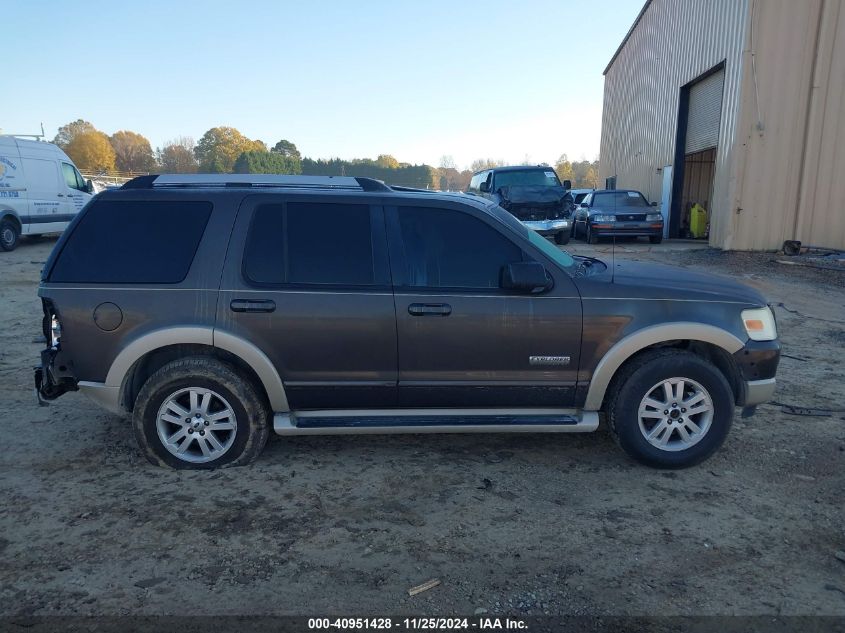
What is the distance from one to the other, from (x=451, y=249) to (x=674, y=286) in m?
1.49

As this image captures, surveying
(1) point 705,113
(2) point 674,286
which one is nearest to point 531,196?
(1) point 705,113

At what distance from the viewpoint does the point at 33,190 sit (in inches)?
657

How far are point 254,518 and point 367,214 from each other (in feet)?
6.51

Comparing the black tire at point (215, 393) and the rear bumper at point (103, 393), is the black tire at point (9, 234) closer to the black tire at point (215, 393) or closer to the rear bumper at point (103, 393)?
the rear bumper at point (103, 393)

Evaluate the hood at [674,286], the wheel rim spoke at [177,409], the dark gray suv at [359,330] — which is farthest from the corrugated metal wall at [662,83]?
the wheel rim spoke at [177,409]

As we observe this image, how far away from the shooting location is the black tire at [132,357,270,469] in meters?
3.94

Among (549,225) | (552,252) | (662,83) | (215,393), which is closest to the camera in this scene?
(215,393)

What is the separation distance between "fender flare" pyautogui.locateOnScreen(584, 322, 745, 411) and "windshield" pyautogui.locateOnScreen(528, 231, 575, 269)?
0.65 metres

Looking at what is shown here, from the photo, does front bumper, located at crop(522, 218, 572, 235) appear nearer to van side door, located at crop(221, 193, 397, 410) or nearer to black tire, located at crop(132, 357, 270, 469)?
van side door, located at crop(221, 193, 397, 410)

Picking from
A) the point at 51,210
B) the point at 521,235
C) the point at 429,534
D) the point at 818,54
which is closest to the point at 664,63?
the point at 818,54

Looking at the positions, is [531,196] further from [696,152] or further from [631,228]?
[696,152]

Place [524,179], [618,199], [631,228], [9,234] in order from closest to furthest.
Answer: [9,234], [524,179], [631,228], [618,199]

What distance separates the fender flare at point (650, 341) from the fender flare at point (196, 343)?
2058mm

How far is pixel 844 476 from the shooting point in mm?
3955
